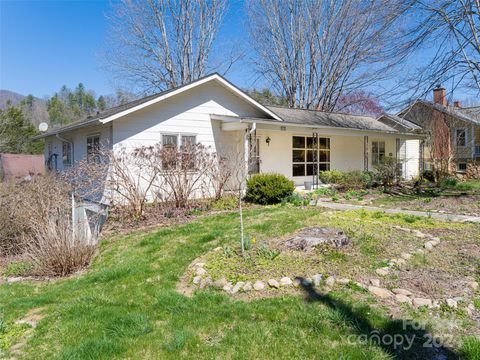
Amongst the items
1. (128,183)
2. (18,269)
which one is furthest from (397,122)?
(18,269)

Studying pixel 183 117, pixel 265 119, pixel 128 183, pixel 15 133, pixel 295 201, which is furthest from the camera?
pixel 15 133

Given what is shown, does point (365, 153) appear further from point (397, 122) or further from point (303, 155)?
point (397, 122)

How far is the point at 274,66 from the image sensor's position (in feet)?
94.3

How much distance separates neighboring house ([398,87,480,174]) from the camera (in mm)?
18766

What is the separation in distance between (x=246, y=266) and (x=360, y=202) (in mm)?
7432

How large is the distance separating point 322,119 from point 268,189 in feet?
24.8

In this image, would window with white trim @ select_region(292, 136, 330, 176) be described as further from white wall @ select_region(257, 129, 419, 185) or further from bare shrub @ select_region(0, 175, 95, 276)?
bare shrub @ select_region(0, 175, 95, 276)

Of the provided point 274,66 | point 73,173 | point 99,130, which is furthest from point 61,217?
point 274,66

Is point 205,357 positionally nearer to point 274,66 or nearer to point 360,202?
point 360,202

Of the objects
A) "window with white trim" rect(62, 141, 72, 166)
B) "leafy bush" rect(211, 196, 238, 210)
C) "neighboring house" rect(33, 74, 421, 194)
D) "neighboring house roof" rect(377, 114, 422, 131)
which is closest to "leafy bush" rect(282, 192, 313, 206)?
"leafy bush" rect(211, 196, 238, 210)

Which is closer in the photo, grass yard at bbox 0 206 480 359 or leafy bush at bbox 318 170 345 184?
grass yard at bbox 0 206 480 359

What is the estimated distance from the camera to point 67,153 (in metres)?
15.3

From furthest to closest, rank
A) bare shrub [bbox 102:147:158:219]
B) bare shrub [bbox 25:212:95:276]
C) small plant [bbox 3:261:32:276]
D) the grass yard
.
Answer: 1. bare shrub [bbox 102:147:158:219]
2. small plant [bbox 3:261:32:276]
3. bare shrub [bbox 25:212:95:276]
4. the grass yard

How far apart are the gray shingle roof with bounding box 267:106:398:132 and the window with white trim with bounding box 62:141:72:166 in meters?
9.01
